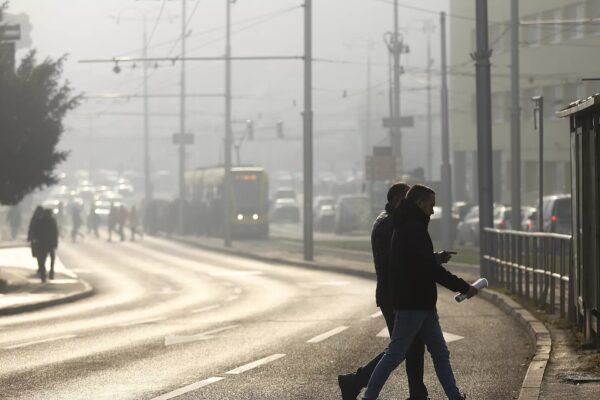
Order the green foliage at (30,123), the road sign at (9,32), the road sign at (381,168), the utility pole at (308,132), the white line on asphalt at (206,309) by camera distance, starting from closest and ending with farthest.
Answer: the white line on asphalt at (206,309)
the road sign at (9,32)
the green foliage at (30,123)
the utility pole at (308,132)
the road sign at (381,168)

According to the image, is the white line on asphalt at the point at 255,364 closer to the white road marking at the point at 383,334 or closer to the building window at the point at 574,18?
the white road marking at the point at 383,334

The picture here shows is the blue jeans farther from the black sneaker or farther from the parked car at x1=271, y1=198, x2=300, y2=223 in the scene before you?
the parked car at x1=271, y1=198, x2=300, y2=223

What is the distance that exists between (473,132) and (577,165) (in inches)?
2447

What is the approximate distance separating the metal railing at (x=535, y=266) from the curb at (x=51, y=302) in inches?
293

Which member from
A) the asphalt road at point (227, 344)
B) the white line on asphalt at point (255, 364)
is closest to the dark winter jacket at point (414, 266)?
the asphalt road at point (227, 344)

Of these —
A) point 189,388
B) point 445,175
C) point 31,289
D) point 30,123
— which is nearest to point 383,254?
point 189,388

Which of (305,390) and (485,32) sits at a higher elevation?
(485,32)

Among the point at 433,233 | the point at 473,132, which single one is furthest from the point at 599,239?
the point at 473,132

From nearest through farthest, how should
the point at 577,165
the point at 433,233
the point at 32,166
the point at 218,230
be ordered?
the point at 577,165
the point at 32,166
the point at 433,233
the point at 218,230

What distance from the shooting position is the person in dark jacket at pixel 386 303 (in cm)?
1115

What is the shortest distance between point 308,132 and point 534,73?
27069 mm

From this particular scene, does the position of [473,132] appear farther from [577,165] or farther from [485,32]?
[577,165]

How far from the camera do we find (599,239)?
14531mm

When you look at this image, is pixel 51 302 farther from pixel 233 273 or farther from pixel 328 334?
pixel 233 273
